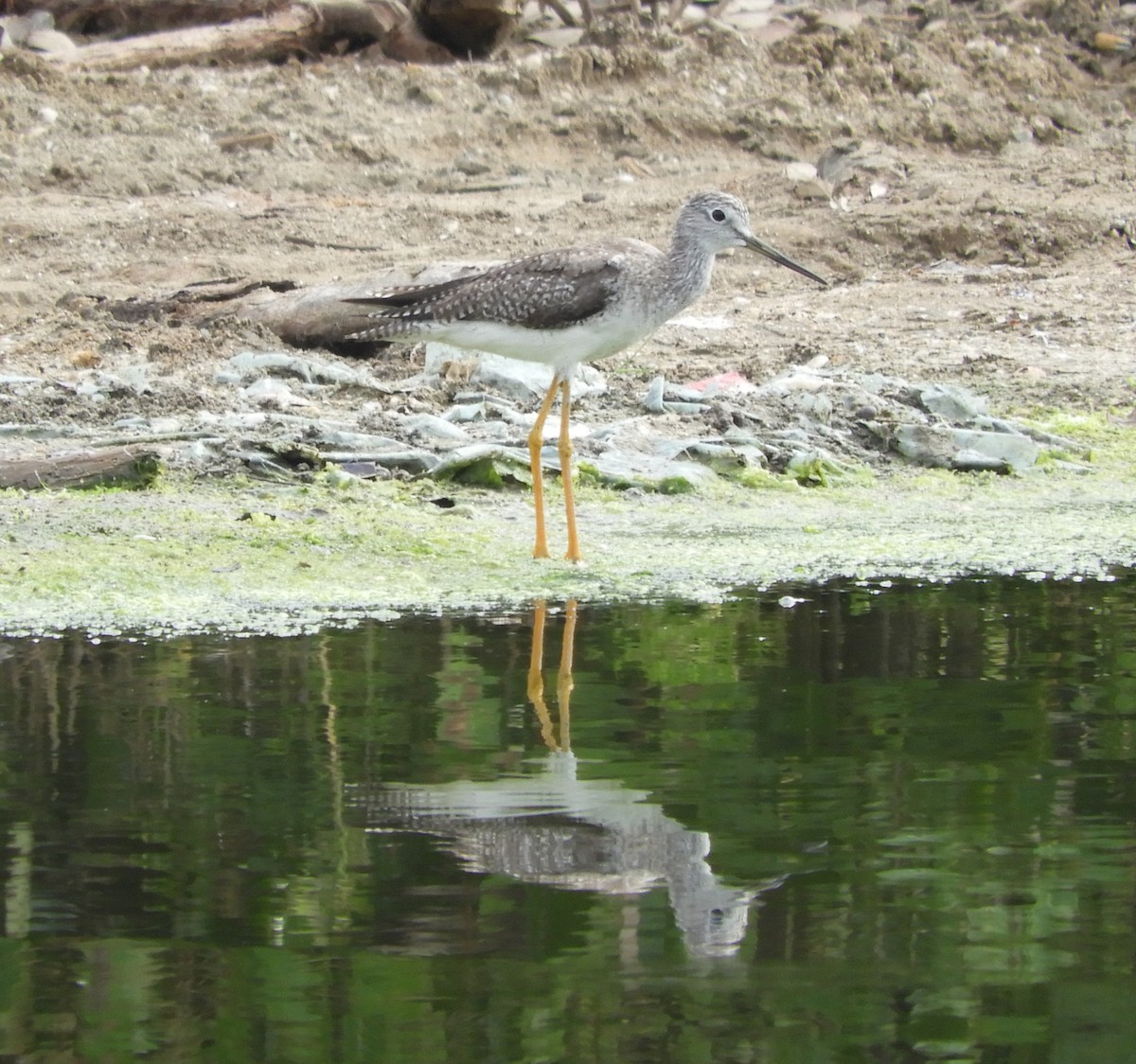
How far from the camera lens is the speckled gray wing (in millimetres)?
7512

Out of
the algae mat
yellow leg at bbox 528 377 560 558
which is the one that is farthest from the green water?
yellow leg at bbox 528 377 560 558

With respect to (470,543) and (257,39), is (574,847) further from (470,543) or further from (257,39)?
(257,39)

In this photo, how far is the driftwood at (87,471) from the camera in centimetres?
784

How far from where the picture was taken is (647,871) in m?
3.76

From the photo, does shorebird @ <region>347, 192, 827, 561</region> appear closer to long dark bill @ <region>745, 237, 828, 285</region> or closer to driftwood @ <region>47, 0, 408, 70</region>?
long dark bill @ <region>745, 237, 828, 285</region>

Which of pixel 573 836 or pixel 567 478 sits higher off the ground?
pixel 567 478

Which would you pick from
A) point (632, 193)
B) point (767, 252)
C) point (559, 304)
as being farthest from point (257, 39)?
point (559, 304)

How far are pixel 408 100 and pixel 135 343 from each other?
5.73m

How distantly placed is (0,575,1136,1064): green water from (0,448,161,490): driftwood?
2.27m

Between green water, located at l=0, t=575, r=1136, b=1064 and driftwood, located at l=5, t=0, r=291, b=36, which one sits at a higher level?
driftwood, located at l=5, t=0, r=291, b=36

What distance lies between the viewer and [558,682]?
5.25 m

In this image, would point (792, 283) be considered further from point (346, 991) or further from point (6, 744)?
point (346, 991)

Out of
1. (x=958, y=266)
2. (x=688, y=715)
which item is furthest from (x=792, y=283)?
(x=688, y=715)

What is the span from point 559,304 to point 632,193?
Answer: 638 centimetres
